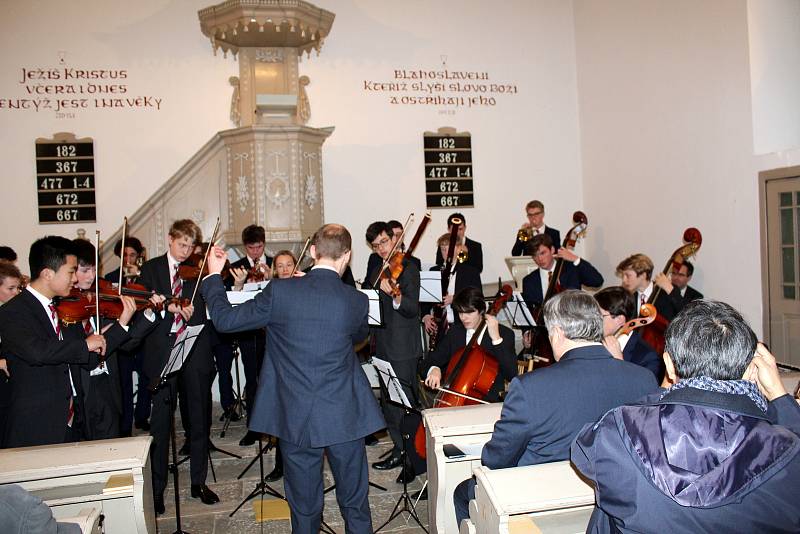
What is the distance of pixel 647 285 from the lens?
503cm

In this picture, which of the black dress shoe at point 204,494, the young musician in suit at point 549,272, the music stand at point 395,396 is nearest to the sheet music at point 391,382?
the music stand at point 395,396

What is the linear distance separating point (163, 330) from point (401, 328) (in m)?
1.55

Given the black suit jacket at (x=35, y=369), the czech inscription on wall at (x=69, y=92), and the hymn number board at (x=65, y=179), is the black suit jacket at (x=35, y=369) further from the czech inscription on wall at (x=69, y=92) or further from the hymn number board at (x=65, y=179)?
the czech inscription on wall at (x=69, y=92)

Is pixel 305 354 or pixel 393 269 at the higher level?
pixel 393 269

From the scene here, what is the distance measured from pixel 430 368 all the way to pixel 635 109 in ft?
16.8

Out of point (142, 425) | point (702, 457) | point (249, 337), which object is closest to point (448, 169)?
point (249, 337)

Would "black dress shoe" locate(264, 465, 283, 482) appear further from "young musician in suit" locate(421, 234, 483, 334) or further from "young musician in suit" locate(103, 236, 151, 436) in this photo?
"young musician in suit" locate(421, 234, 483, 334)

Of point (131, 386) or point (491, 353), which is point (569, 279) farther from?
point (131, 386)

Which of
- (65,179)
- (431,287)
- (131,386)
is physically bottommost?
(131,386)

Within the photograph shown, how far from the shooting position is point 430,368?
14.0 ft

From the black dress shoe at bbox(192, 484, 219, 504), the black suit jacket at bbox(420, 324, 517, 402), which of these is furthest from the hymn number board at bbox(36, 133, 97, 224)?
the black suit jacket at bbox(420, 324, 517, 402)

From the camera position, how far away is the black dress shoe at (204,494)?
402 cm

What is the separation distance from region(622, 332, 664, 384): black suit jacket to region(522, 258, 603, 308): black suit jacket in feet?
6.43

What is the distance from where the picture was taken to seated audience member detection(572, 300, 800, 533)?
144 centimetres
